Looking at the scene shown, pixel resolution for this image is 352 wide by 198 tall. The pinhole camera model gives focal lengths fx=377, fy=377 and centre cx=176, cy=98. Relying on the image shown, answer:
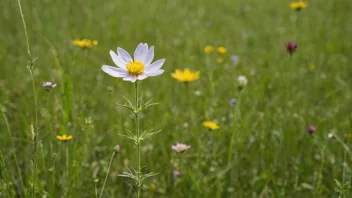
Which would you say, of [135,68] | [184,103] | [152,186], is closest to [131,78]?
[135,68]

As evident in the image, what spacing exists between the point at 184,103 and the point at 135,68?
4.13 ft

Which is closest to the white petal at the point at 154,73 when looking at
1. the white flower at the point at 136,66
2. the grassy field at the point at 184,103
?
the white flower at the point at 136,66

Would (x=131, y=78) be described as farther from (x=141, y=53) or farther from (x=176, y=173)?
(x=176, y=173)

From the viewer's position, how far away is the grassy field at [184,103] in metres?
1.72

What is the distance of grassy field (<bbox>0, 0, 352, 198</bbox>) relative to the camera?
172cm

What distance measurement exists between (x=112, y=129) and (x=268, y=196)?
891 mm

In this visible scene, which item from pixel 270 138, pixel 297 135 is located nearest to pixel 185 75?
pixel 270 138

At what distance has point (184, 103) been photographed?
248cm

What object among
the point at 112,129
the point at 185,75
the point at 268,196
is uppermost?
the point at 185,75

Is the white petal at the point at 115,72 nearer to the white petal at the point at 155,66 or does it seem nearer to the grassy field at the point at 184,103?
the white petal at the point at 155,66

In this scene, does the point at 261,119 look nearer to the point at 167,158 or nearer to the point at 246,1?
the point at 167,158

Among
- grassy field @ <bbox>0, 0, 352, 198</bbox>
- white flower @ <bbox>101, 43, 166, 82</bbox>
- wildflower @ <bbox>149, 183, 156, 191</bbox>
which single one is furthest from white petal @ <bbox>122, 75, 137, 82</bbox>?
wildflower @ <bbox>149, 183, 156, 191</bbox>

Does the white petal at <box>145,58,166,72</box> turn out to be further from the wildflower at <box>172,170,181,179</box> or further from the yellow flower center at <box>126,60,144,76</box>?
the wildflower at <box>172,170,181,179</box>

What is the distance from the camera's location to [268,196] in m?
1.76
